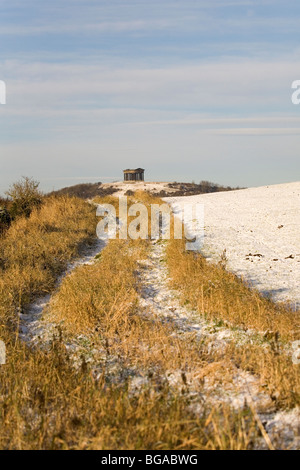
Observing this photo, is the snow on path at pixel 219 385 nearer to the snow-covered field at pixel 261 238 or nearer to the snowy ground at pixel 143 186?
the snow-covered field at pixel 261 238

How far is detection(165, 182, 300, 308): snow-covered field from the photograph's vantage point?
9.09 meters

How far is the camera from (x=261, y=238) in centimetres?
1341

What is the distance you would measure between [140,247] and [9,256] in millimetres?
3504

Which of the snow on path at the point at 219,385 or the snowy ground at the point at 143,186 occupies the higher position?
the snowy ground at the point at 143,186

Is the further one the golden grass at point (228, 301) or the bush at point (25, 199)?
the bush at point (25, 199)

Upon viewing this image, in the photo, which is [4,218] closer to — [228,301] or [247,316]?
[228,301]

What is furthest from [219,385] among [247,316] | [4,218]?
[4,218]

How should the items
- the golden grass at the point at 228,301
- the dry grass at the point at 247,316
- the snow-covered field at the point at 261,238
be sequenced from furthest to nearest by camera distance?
the snow-covered field at the point at 261,238
the golden grass at the point at 228,301
the dry grass at the point at 247,316

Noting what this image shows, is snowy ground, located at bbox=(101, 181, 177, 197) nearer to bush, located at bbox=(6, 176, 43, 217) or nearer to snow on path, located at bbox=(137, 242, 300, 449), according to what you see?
bush, located at bbox=(6, 176, 43, 217)

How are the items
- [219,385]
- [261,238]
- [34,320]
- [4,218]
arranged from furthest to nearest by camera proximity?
[4,218]
[261,238]
[34,320]
[219,385]

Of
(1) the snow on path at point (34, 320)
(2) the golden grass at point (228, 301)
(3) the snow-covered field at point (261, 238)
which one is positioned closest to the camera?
(2) the golden grass at point (228, 301)

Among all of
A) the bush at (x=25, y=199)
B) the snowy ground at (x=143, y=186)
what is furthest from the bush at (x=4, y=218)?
the snowy ground at (x=143, y=186)

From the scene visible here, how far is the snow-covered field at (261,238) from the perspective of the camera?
9094 mm

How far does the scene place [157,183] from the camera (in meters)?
41.0
